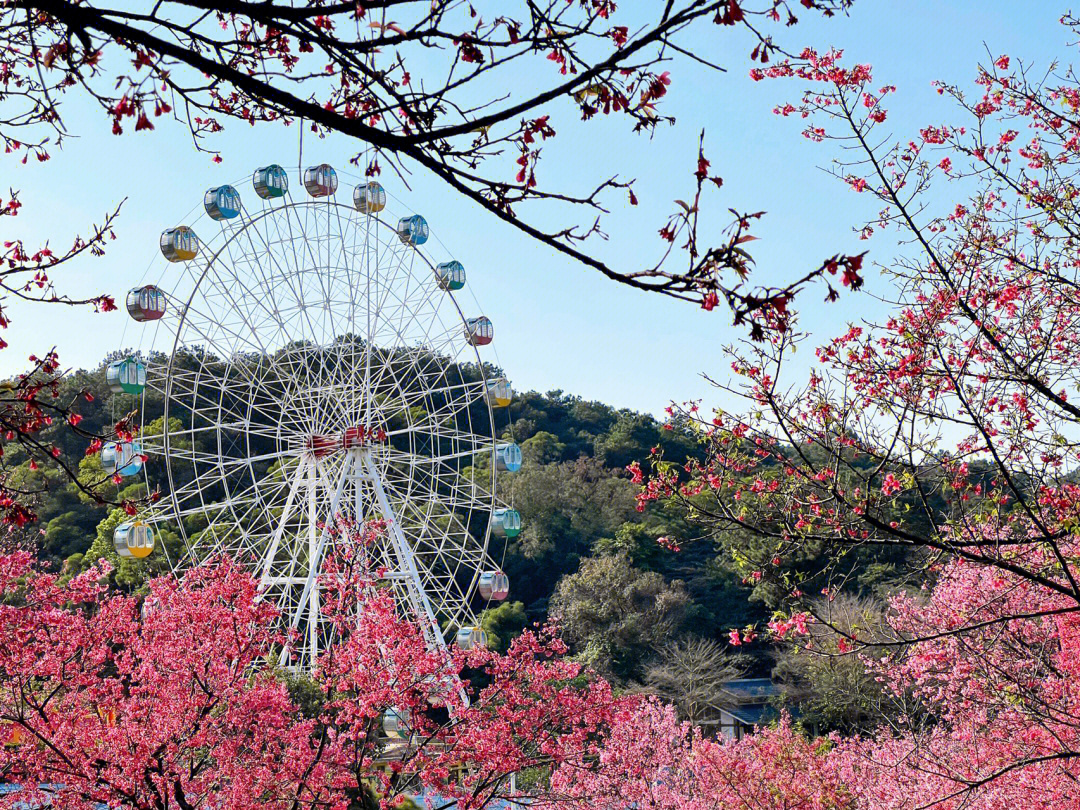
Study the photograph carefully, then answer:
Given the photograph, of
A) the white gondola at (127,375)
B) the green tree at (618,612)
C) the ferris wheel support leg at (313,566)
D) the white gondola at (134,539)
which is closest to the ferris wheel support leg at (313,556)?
the ferris wheel support leg at (313,566)

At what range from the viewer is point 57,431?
2967 centimetres

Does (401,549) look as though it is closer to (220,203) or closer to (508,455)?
(508,455)

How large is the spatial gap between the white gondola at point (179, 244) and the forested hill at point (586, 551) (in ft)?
27.0

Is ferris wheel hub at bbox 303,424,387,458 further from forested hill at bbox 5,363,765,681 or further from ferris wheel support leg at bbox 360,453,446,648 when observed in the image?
forested hill at bbox 5,363,765,681

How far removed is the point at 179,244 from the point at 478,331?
16.5 ft

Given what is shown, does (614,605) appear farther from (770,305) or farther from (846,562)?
(770,305)

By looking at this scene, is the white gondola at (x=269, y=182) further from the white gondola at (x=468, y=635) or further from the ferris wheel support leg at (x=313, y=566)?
the white gondola at (x=468, y=635)

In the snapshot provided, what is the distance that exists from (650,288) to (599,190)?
378mm

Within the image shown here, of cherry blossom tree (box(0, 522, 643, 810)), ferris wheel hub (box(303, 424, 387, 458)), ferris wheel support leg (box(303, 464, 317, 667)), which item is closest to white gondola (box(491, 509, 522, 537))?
ferris wheel hub (box(303, 424, 387, 458))

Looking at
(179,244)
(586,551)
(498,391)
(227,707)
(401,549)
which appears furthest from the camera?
(586,551)

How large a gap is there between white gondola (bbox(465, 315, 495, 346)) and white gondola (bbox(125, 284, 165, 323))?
505 cm

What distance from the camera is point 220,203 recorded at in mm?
16016

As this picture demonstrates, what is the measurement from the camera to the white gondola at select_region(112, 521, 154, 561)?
15.1 m

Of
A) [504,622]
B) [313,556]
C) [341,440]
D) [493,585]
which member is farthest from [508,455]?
[504,622]
